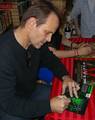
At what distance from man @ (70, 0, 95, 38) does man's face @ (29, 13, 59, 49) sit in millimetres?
1458

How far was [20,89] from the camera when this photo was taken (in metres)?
1.45

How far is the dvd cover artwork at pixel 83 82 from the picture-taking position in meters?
1.22

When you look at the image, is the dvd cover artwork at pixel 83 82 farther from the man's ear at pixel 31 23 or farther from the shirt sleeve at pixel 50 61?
the man's ear at pixel 31 23

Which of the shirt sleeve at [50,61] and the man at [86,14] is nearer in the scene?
the shirt sleeve at [50,61]

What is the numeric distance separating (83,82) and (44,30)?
1.24 ft

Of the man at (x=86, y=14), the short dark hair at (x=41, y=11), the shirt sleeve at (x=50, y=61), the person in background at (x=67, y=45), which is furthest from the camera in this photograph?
the man at (x=86, y=14)

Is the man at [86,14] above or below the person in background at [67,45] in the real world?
above

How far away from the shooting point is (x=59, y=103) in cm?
123

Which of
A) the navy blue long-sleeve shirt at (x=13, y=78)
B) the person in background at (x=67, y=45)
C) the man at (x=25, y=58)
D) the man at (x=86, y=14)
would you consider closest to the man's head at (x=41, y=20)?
the man at (x=25, y=58)

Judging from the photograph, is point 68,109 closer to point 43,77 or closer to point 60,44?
point 43,77

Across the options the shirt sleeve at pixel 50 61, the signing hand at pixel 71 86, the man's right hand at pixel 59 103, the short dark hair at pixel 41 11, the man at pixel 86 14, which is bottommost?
the man's right hand at pixel 59 103

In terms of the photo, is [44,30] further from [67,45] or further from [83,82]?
[67,45]

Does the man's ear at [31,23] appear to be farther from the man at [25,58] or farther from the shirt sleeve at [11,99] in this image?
the shirt sleeve at [11,99]

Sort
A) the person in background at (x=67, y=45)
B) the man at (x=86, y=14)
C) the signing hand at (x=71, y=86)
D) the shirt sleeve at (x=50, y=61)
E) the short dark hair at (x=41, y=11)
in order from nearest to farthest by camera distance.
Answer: the short dark hair at (x=41, y=11), the signing hand at (x=71, y=86), the shirt sleeve at (x=50, y=61), the person in background at (x=67, y=45), the man at (x=86, y=14)
